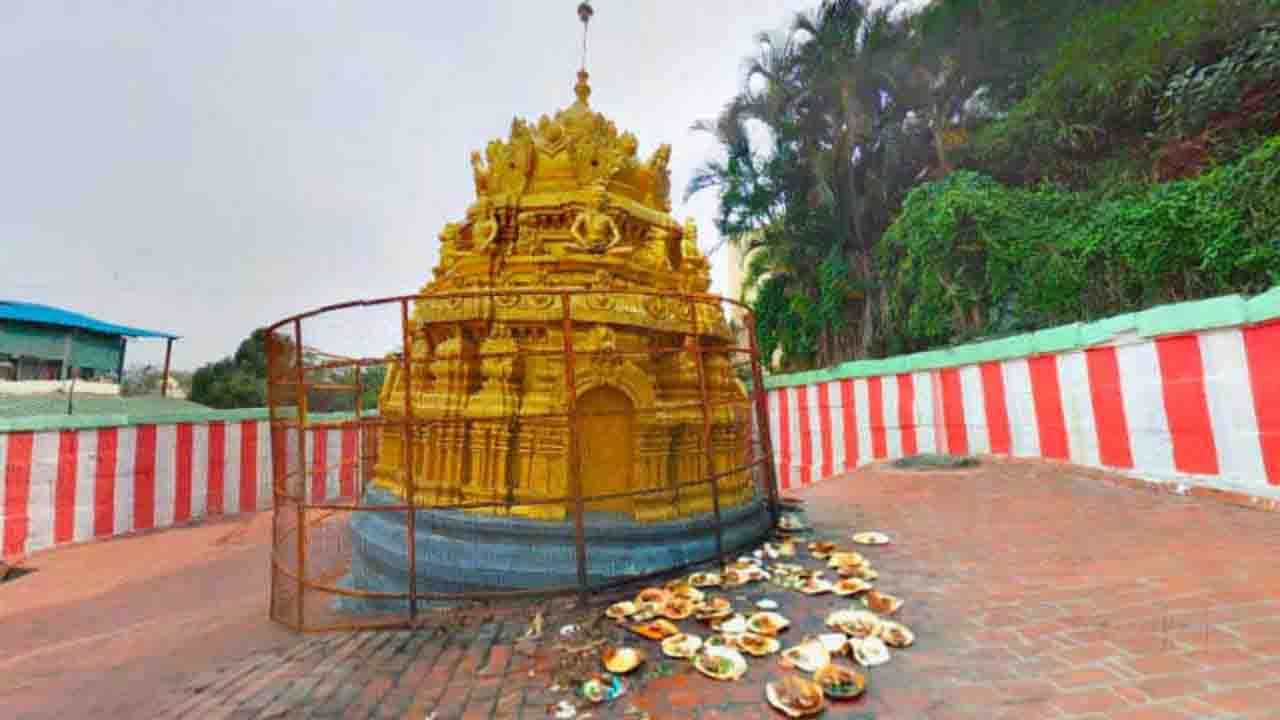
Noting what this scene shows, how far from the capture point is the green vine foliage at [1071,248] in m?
7.45

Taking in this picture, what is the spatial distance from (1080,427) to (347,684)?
9509 millimetres

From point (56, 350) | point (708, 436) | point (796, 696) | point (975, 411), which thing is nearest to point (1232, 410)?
point (975, 411)

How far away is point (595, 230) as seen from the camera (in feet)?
24.1

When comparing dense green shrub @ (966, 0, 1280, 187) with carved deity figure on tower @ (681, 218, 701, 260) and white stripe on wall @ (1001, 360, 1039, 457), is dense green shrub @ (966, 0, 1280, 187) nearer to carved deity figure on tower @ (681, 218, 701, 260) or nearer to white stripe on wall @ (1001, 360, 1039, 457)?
white stripe on wall @ (1001, 360, 1039, 457)

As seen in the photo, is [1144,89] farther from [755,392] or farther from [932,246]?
[755,392]

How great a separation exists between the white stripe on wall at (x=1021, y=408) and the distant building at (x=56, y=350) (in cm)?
2271

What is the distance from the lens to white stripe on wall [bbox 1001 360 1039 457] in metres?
8.52

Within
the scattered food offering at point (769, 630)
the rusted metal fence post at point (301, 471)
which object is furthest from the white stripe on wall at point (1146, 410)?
the rusted metal fence post at point (301, 471)

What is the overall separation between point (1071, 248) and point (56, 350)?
27.1 metres

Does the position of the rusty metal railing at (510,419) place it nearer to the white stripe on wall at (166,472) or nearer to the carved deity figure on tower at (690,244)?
the carved deity figure on tower at (690,244)

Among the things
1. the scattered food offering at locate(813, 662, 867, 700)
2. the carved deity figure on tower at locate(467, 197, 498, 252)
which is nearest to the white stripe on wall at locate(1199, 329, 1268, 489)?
the scattered food offering at locate(813, 662, 867, 700)

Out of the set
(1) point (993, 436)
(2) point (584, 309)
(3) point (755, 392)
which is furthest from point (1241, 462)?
(2) point (584, 309)

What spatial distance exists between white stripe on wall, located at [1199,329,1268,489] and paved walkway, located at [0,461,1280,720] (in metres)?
0.55

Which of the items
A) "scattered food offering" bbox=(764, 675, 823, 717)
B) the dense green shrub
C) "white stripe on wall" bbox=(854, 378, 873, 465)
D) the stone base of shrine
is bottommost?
"scattered food offering" bbox=(764, 675, 823, 717)
